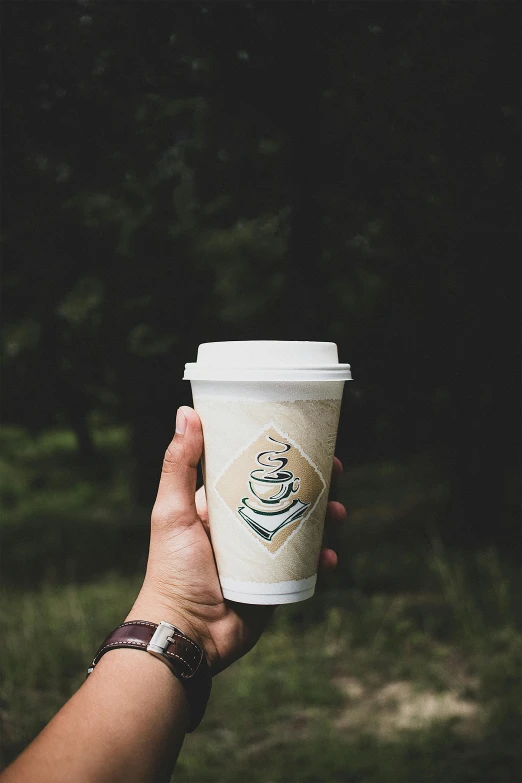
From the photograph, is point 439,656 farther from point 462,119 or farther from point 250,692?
point 462,119

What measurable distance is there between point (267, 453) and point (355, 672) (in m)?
2.60

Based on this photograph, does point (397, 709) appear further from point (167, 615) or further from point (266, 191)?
point (266, 191)

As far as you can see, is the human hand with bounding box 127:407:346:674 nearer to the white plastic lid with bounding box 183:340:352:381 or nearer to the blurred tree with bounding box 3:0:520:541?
the white plastic lid with bounding box 183:340:352:381

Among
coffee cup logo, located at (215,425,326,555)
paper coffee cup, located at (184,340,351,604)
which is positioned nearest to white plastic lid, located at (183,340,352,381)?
paper coffee cup, located at (184,340,351,604)

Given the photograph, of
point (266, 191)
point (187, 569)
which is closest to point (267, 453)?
point (187, 569)

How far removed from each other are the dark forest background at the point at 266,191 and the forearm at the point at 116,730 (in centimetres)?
186

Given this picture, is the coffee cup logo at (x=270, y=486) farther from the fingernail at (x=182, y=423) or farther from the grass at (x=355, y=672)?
the grass at (x=355, y=672)

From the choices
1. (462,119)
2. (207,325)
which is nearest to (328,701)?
(207,325)

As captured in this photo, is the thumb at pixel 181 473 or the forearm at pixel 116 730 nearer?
the forearm at pixel 116 730

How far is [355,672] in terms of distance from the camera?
374 cm

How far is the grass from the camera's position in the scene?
2.94 metres

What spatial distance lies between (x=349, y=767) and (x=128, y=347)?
2558mm

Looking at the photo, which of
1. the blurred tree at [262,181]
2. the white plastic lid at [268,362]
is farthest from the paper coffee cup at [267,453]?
the blurred tree at [262,181]

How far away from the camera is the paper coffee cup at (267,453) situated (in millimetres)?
1608
